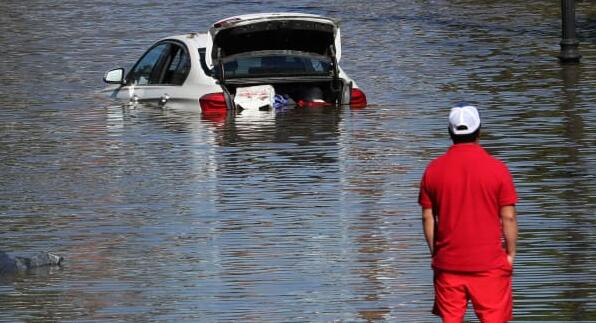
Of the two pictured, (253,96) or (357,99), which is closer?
(253,96)

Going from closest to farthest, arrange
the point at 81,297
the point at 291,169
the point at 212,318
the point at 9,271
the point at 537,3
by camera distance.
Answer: the point at 212,318
the point at 81,297
the point at 9,271
the point at 291,169
the point at 537,3

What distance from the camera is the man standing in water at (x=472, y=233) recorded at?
8.33m

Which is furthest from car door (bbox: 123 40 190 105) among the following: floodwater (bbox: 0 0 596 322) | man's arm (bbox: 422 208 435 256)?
man's arm (bbox: 422 208 435 256)

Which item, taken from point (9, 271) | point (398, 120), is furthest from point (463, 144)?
point (398, 120)

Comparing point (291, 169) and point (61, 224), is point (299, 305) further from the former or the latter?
point (291, 169)

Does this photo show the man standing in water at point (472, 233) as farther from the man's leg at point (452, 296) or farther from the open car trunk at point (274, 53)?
the open car trunk at point (274, 53)

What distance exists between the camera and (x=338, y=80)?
22656 mm

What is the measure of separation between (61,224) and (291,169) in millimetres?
3558

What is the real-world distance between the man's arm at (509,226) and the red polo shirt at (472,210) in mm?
32

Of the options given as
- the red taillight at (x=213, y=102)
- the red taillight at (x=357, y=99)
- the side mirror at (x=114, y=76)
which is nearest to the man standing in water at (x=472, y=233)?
the red taillight at (x=213, y=102)

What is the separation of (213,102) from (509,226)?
552 inches

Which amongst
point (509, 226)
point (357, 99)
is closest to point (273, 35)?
point (357, 99)

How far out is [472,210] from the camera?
27.5 ft

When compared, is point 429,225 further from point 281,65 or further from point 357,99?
point 357,99
